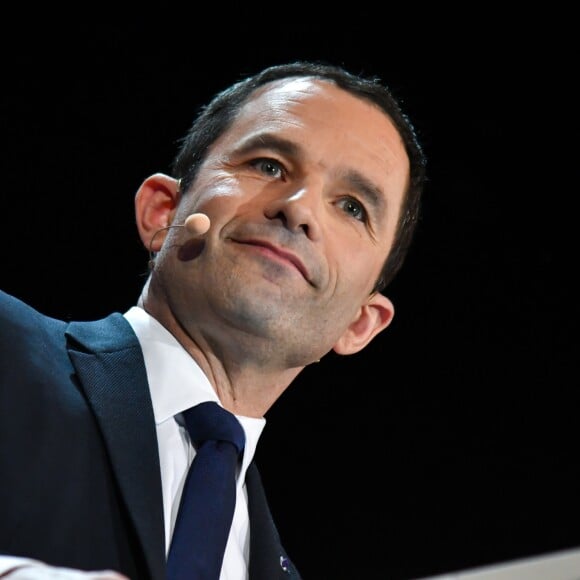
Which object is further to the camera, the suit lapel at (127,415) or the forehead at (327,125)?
the forehead at (327,125)

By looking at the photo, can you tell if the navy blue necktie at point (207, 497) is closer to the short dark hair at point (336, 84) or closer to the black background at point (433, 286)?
the short dark hair at point (336, 84)

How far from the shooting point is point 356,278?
1802 millimetres

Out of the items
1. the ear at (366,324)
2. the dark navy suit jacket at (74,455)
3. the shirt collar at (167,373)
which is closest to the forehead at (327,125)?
the ear at (366,324)

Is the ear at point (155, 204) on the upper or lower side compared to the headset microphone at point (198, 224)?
lower

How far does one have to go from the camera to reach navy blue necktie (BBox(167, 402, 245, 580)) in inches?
54.2

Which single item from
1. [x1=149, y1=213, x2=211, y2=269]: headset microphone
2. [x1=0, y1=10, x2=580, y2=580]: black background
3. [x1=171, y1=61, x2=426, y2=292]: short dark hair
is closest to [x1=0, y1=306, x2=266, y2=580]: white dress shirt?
[x1=149, y1=213, x2=211, y2=269]: headset microphone

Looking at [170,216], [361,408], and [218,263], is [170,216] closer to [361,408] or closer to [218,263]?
[218,263]

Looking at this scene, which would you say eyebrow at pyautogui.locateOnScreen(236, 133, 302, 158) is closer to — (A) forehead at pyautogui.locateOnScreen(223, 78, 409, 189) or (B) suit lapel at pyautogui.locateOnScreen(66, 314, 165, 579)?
(A) forehead at pyautogui.locateOnScreen(223, 78, 409, 189)

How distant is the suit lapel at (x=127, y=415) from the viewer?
4.31ft

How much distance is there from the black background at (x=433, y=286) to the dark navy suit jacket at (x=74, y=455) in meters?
1.01

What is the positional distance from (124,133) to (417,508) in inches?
56.4

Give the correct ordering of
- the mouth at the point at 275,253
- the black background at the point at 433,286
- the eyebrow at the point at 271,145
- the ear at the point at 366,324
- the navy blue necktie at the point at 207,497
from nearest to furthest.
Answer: the navy blue necktie at the point at 207,497 < the mouth at the point at 275,253 < the eyebrow at the point at 271,145 < the ear at the point at 366,324 < the black background at the point at 433,286

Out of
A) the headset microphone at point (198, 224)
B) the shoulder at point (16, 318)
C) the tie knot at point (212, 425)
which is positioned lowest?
the tie knot at point (212, 425)

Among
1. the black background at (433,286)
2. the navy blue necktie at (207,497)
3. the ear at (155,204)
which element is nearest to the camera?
the navy blue necktie at (207,497)
